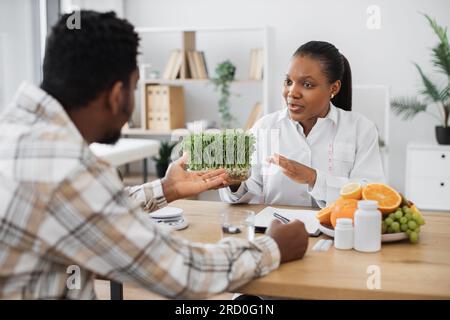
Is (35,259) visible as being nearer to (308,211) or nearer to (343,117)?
(308,211)

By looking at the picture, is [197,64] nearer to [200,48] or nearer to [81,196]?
[200,48]

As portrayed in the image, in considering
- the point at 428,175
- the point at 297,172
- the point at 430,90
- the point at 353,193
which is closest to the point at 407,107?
the point at 430,90

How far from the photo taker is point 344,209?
156 cm

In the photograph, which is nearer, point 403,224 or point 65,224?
point 65,224

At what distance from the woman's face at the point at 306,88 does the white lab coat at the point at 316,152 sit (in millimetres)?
Answer: 76

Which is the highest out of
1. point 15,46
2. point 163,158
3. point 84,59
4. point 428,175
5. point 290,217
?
point 15,46

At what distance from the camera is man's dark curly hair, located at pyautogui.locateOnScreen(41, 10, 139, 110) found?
1077mm

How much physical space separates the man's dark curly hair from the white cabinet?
3.75 meters

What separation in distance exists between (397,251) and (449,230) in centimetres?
33

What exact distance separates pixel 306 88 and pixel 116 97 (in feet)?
3.91

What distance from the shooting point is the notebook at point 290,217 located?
5.42ft

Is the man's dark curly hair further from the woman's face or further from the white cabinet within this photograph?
the white cabinet

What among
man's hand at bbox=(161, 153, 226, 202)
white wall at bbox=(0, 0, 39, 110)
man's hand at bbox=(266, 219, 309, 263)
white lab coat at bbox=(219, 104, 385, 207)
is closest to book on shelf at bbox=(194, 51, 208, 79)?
white wall at bbox=(0, 0, 39, 110)

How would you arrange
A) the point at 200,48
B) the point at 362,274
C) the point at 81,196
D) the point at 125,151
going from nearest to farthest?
the point at 81,196
the point at 362,274
the point at 125,151
the point at 200,48
